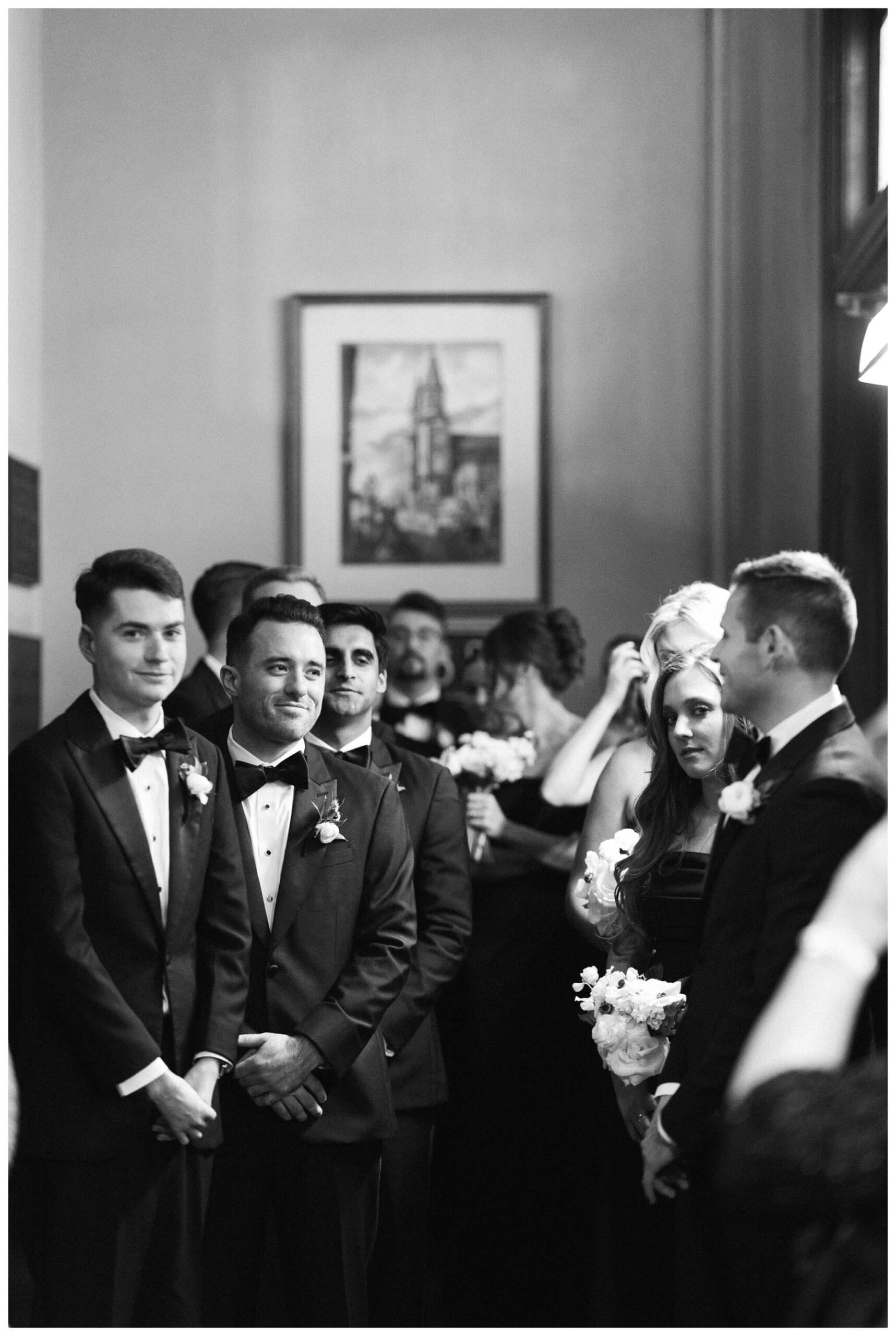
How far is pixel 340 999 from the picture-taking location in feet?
9.48

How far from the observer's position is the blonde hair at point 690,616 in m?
3.03

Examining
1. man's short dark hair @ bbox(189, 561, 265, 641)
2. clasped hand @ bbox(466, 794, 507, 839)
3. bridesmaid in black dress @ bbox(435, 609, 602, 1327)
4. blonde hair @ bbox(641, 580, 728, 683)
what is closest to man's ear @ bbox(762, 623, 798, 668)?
blonde hair @ bbox(641, 580, 728, 683)

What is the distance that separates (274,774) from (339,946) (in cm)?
35

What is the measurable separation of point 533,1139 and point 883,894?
2.33m

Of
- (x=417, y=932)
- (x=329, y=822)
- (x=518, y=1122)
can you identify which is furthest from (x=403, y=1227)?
(x=329, y=822)

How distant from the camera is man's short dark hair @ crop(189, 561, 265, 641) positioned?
451 centimetres

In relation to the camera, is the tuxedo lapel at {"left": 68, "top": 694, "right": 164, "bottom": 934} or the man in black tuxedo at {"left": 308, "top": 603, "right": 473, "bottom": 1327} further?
the man in black tuxedo at {"left": 308, "top": 603, "right": 473, "bottom": 1327}

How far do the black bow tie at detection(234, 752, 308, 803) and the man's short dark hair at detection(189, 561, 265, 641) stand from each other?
153 centimetres

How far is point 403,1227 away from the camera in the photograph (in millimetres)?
3275

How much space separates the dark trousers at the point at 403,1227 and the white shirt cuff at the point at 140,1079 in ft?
2.61

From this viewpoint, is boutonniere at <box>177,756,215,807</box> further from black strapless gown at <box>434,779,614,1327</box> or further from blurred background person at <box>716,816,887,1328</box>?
black strapless gown at <box>434,779,614,1327</box>

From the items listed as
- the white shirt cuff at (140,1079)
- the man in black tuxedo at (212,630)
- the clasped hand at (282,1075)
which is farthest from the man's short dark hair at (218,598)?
the white shirt cuff at (140,1079)

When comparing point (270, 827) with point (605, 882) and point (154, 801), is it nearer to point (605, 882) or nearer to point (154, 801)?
point (154, 801)

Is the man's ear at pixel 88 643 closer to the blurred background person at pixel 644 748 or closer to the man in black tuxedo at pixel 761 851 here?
the blurred background person at pixel 644 748
